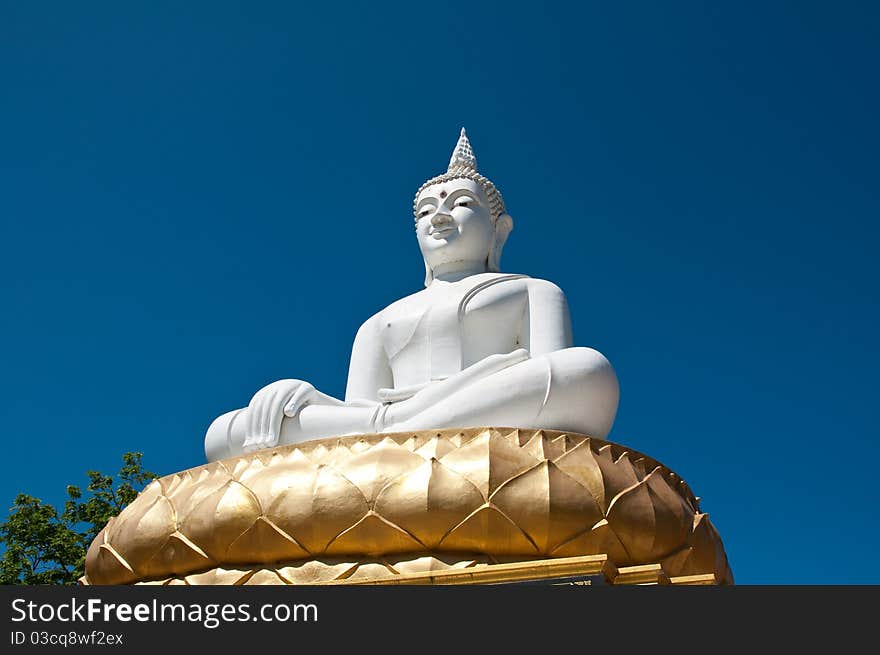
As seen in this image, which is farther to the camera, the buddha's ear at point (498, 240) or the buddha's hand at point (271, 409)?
the buddha's ear at point (498, 240)

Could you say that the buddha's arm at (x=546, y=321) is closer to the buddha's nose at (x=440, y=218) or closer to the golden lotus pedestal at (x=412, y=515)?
the buddha's nose at (x=440, y=218)

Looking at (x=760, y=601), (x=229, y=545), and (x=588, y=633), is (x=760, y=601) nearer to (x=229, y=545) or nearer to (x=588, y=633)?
(x=588, y=633)

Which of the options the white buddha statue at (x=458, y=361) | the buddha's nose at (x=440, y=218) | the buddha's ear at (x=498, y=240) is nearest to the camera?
the white buddha statue at (x=458, y=361)

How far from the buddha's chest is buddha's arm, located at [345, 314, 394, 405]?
0.23 meters

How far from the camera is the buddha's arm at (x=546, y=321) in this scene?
7.50 meters

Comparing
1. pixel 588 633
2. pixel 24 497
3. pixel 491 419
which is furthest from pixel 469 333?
pixel 24 497

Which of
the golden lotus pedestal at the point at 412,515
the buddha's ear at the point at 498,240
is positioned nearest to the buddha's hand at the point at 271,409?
the golden lotus pedestal at the point at 412,515

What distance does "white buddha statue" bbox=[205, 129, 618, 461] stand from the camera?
6543 mm

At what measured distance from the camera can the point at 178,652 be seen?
3.85m

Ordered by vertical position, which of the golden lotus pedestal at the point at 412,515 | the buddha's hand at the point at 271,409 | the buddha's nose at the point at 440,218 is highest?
the buddha's nose at the point at 440,218

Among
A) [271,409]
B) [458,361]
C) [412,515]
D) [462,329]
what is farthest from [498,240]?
[412,515]

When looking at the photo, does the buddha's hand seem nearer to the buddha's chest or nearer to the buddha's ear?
the buddha's chest

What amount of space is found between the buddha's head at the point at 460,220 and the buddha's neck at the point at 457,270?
3 cm

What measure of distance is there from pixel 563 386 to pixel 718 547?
1287 millimetres
